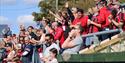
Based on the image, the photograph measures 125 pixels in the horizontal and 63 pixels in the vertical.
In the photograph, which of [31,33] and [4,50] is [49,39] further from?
[4,50]

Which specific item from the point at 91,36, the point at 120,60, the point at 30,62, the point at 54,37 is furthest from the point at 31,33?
the point at 120,60

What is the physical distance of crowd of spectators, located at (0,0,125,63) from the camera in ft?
31.3

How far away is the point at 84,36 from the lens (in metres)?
10.1

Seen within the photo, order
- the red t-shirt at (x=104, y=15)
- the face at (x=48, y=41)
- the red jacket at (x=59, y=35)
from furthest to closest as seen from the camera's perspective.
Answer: the red jacket at (x=59, y=35), the face at (x=48, y=41), the red t-shirt at (x=104, y=15)

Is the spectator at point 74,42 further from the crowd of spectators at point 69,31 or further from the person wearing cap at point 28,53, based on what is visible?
the person wearing cap at point 28,53

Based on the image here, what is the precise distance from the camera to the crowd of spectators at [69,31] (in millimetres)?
9531

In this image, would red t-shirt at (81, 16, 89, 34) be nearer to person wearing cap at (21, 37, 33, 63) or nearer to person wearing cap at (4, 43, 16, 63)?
person wearing cap at (21, 37, 33, 63)

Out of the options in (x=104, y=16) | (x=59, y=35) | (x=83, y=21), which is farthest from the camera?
(x=59, y=35)

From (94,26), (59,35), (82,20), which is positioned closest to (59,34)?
(59,35)

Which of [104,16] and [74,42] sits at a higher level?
[104,16]

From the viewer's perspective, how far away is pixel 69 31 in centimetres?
1130

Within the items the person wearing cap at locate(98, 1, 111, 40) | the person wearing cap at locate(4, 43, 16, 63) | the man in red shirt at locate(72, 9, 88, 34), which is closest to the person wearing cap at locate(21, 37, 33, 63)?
the man in red shirt at locate(72, 9, 88, 34)

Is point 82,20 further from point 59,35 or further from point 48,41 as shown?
point 48,41

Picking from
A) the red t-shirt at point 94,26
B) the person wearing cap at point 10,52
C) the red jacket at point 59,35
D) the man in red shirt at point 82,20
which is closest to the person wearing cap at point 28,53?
the red jacket at point 59,35
